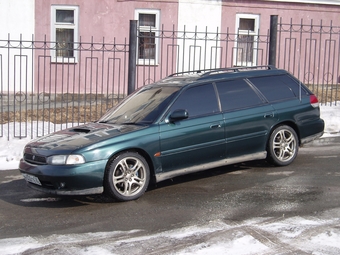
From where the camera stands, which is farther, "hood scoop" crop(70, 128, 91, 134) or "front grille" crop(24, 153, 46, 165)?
"hood scoop" crop(70, 128, 91, 134)

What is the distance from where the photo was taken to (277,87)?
8.97 meters

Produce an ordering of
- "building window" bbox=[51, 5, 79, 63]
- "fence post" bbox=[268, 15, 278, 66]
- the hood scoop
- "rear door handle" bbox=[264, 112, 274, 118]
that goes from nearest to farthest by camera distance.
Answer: the hood scoop < "rear door handle" bbox=[264, 112, 274, 118] < "fence post" bbox=[268, 15, 278, 66] < "building window" bbox=[51, 5, 79, 63]

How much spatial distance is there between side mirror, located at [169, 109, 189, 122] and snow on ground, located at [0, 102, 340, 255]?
1.86 m

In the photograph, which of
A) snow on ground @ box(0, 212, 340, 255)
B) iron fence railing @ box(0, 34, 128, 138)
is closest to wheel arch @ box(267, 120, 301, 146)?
snow on ground @ box(0, 212, 340, 255)

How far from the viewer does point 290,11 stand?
18469 mm

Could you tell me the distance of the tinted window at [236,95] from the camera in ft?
27.2

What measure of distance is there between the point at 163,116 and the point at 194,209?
149cm

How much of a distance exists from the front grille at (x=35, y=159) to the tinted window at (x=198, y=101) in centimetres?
189

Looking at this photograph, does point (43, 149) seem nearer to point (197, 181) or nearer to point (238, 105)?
point (197, 181)

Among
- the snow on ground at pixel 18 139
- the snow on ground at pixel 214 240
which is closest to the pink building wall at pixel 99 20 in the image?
the snow on ground at pixel 18 139

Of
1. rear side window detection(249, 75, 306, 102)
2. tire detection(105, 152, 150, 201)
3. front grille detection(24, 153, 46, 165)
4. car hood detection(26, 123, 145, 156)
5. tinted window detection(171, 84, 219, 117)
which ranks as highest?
rear side window detection(249, 75, 306, 102)

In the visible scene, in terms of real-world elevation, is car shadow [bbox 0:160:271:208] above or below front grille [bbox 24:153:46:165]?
below

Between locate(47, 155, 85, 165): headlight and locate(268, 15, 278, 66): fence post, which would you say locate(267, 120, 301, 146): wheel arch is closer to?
locate(47, 155, 85, 165): headlight

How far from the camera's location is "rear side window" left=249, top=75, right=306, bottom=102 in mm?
8781
